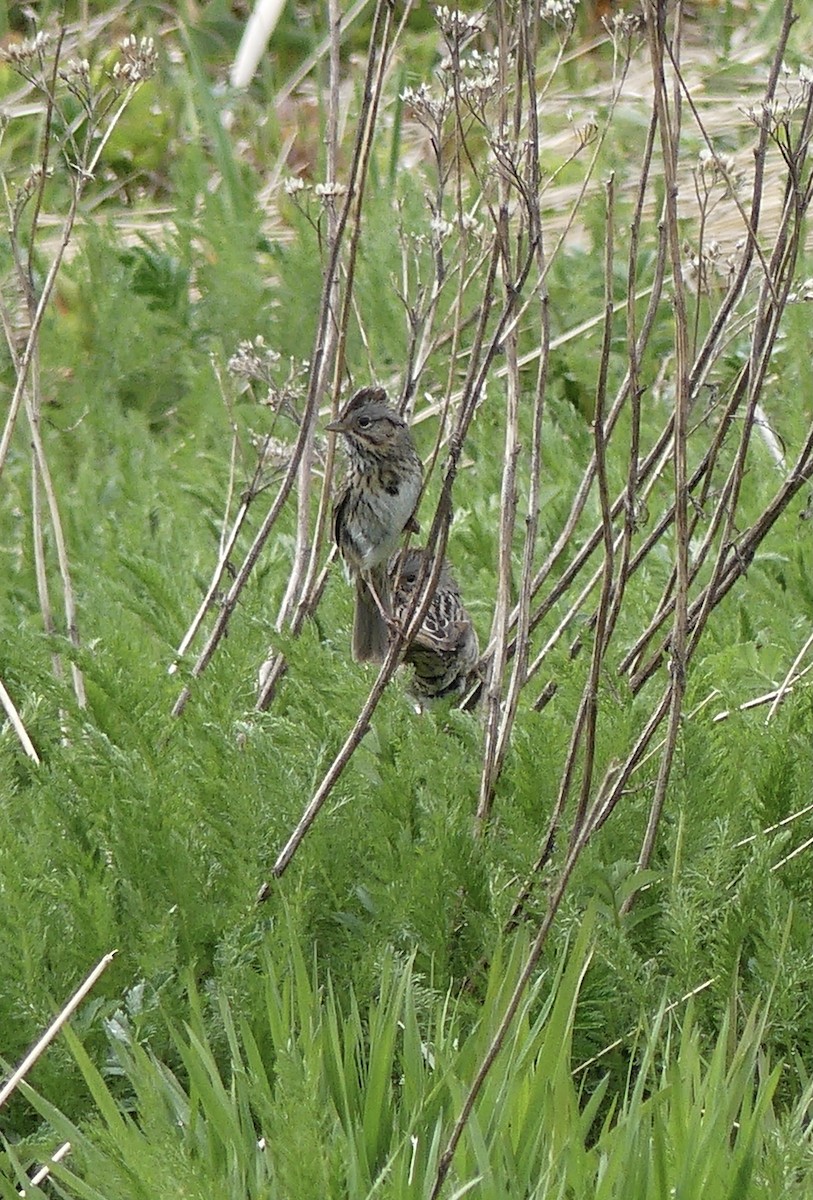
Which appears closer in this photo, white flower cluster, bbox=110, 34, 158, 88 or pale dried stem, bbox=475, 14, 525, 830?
pale dried stem, bbox=475, 14, 525, 830

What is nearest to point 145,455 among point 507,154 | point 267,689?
point 267,689

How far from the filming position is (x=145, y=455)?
19.6ft

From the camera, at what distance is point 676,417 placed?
2.70 metres

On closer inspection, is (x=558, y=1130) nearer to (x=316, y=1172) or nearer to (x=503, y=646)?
(x=316, y=1172)

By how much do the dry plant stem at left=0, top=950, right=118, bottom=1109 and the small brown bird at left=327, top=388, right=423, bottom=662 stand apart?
1153 mm

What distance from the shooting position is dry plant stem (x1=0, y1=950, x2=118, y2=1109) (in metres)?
2.69

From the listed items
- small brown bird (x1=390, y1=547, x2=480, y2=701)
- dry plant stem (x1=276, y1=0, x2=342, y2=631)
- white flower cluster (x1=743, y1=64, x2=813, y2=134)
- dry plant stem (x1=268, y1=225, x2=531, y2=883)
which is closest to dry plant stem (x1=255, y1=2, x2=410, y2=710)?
dry plant stem (x1=276, y1=0, x2=342, y2=631)

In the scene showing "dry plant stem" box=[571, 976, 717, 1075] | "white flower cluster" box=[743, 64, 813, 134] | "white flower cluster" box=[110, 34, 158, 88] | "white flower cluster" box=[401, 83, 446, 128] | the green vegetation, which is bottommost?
"dry plant stem" box=[571, 976, 717, 1075]

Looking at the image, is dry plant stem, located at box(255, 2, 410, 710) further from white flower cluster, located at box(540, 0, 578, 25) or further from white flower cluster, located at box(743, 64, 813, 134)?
white flower cluster, located at box(743, 64, 813, 134)

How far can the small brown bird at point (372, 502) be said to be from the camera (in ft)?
12.3

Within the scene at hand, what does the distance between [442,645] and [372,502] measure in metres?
0.55

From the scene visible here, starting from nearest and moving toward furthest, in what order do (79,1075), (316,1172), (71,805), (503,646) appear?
(316,1172), (79,1075), (503,646), (71,805)

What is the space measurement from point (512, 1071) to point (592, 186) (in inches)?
217

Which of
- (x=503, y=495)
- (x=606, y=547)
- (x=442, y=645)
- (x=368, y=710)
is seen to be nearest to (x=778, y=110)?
(x=606, y=547)
